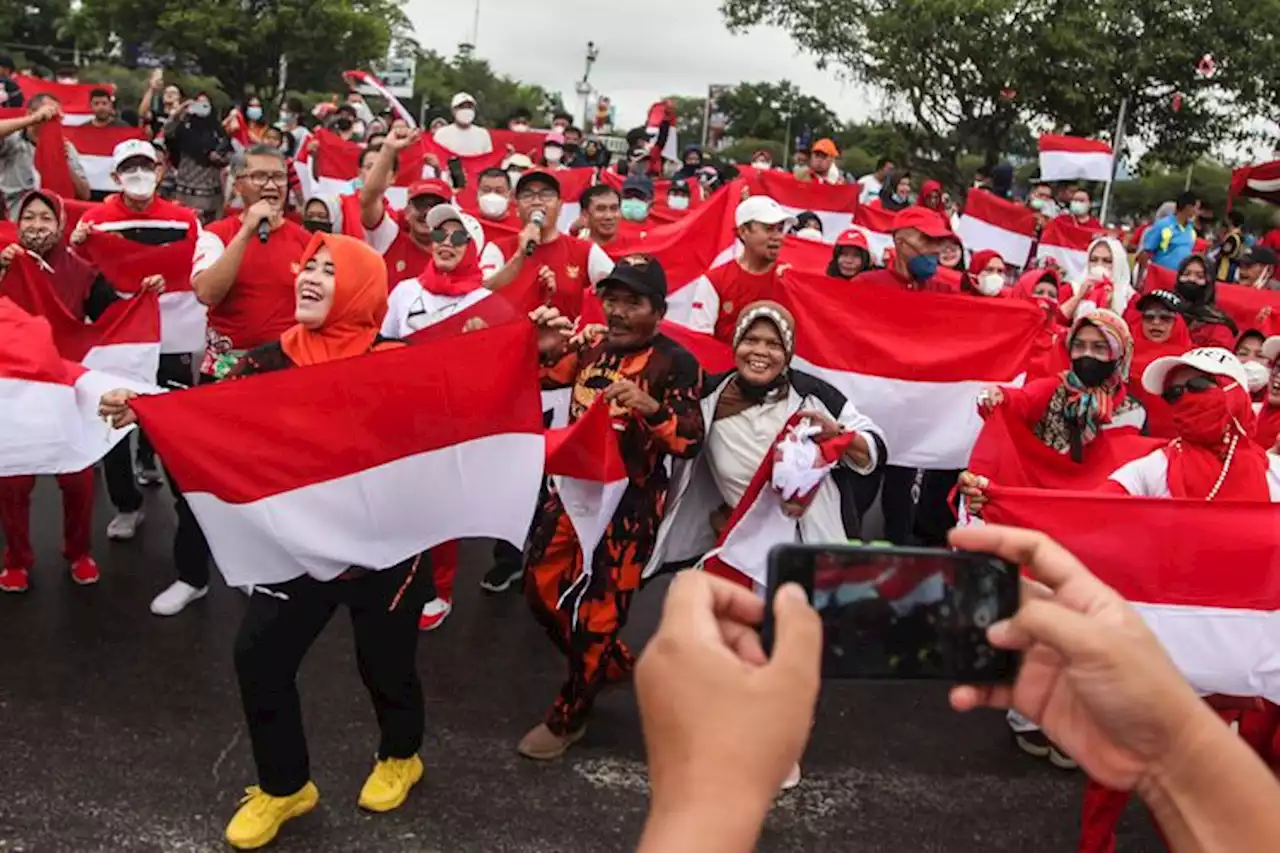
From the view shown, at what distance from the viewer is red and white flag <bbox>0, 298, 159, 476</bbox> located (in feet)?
15.0

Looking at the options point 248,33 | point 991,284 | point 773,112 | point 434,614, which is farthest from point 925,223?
point 773,112

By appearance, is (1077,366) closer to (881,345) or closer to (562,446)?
(881,345)

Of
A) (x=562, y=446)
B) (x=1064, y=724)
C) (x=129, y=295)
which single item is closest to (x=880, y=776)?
(x=562, y=446)

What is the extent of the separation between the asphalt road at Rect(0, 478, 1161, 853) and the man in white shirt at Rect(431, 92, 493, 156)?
803cm

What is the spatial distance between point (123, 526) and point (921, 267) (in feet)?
14.8

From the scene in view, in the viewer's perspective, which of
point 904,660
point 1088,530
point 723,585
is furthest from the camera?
point 1088,530

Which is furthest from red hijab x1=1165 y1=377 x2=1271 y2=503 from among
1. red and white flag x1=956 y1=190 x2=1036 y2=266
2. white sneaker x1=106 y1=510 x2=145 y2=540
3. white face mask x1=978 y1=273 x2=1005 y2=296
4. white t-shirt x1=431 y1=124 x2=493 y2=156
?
white t-shirt x1=431 y1=124 x2=493 y2=156

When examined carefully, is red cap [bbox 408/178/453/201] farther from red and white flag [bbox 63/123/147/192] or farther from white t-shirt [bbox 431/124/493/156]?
red and white flag [bbox 63/123/147/192]

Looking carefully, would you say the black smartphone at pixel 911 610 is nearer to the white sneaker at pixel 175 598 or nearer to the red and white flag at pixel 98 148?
the white sneaker at pixel 175 598

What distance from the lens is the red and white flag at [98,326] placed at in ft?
17.9

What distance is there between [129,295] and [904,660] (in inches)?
233

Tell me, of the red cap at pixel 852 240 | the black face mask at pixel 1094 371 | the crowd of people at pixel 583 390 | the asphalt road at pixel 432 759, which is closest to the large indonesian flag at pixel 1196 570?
the crowd of people at pixel 583 390

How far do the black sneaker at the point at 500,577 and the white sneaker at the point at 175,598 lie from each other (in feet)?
4.41

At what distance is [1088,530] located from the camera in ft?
12.2
